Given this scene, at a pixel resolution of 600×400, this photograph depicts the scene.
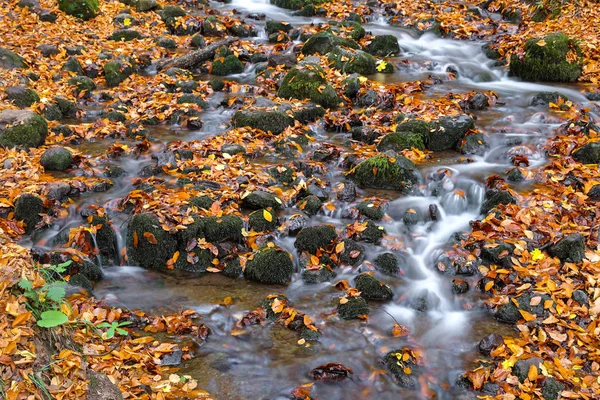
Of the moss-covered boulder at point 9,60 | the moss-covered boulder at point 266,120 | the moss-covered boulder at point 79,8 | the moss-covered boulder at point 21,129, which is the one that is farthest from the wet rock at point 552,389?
the moss-covered boulder at point 79,8

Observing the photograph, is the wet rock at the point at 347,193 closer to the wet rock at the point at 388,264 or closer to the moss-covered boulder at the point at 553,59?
the wet rock at the point at 388,264

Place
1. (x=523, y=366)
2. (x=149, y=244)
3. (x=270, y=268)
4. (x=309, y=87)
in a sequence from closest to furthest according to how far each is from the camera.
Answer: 1. (x=523, y=366)
2. (x=270, y=268)
3. (x=149, y=244)
4. (x=309, y=87)

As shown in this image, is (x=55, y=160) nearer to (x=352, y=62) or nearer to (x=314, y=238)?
(x=314, y=238)

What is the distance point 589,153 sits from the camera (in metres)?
8.38

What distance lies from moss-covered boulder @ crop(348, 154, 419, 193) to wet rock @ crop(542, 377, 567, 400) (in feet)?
13.6

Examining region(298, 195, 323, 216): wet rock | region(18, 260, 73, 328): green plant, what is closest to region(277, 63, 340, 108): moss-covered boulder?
region(298, 195, 323, 216): wet rock

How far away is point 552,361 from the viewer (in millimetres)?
5055

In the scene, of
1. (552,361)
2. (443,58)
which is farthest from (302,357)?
(443,58)

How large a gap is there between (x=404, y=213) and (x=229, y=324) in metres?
3.49

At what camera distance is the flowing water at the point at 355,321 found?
199 inches

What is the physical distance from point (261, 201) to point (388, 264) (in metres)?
2.20

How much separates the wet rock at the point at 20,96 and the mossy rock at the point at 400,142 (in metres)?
7.45

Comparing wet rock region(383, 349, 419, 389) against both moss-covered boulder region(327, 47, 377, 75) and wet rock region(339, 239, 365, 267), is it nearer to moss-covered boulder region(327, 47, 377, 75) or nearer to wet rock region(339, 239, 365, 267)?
wet rock region(339, 239, 365, 267)

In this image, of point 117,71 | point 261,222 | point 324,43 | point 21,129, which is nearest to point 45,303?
point 261,222
